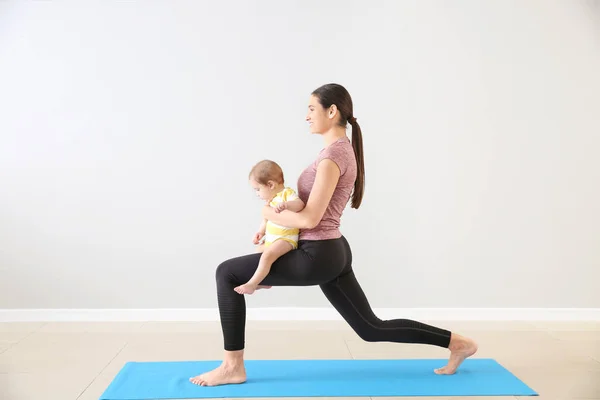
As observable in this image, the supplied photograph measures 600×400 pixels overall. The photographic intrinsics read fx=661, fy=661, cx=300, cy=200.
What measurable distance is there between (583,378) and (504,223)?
1403mm

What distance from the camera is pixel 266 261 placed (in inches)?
107

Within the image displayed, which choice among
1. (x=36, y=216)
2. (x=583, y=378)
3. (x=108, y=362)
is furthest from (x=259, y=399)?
(x=36, y=216)

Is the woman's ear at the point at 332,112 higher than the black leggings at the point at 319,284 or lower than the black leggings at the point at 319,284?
higher

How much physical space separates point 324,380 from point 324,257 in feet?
2.00

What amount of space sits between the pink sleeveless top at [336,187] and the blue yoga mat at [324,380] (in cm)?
66

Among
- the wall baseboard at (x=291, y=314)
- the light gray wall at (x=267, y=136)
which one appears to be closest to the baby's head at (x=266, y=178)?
the light gray wall at (x=267, y=136)

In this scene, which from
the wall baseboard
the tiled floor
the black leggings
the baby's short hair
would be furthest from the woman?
the wall baseboard

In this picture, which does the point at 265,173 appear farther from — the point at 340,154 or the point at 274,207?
the point at 340,154

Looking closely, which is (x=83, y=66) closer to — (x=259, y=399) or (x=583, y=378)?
(x=259, y=399)

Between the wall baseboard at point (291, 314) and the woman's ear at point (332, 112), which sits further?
the wall baseboard at point (291, 314)

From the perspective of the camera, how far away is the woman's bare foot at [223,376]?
2.84 meters

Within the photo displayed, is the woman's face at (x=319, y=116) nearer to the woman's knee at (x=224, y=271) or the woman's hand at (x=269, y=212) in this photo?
the woman's hand at (x=269, y=212)

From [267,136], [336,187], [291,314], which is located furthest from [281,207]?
[291,314]

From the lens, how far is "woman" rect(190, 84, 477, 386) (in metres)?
2.70
